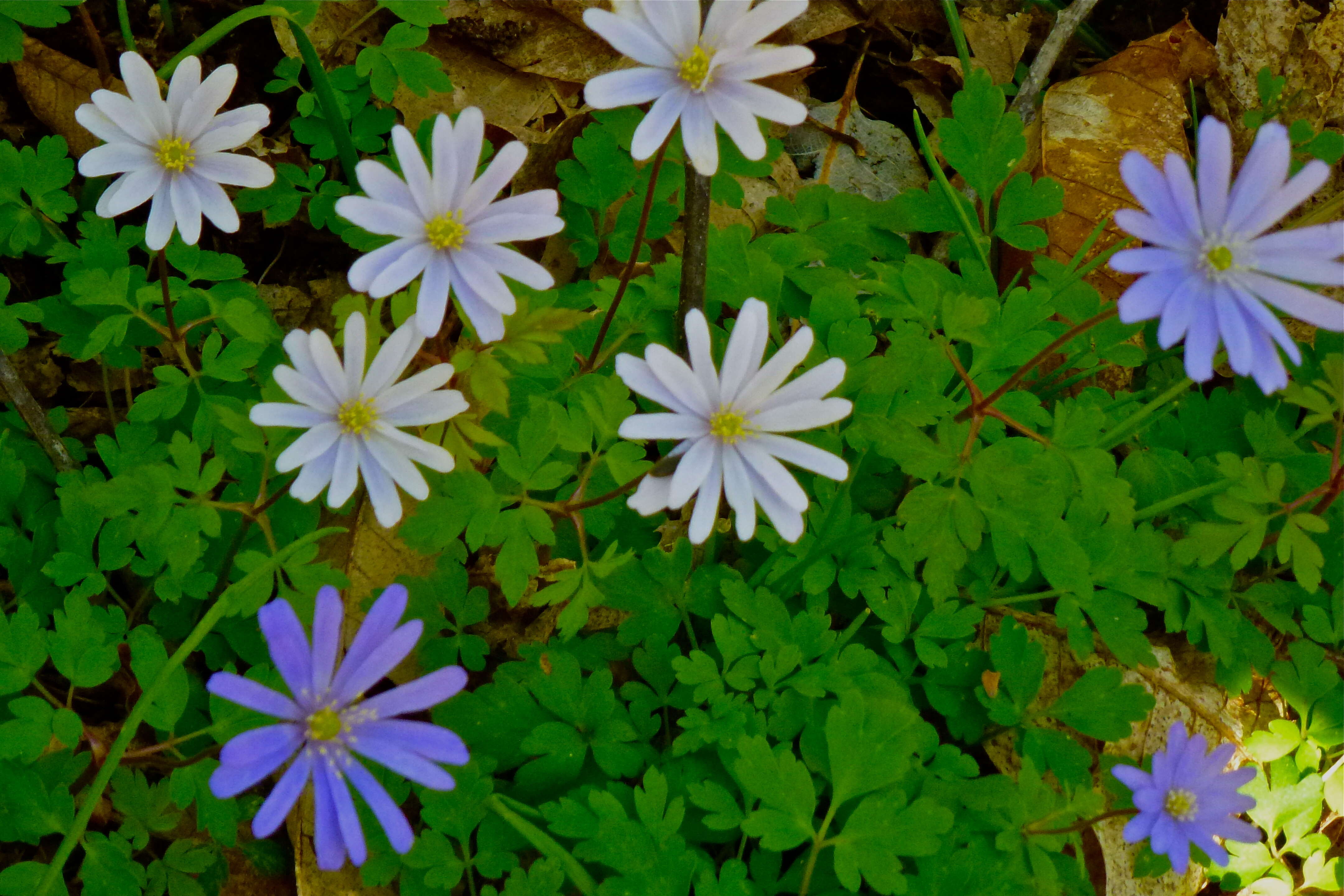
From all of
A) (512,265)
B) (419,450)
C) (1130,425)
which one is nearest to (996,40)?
(1130,425)

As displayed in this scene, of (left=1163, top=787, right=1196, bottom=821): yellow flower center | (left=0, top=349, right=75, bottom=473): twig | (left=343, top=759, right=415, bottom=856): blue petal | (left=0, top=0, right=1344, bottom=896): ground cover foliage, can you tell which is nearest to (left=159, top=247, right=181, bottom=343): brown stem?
(left=0, top=0, right=1344, bottom=896): ground cover foliage

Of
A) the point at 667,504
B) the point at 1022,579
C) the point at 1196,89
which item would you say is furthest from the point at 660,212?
the point at 1196,89

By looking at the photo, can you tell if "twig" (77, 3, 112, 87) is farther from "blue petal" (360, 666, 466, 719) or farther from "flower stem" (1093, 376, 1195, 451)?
"flower stem" (1093, 376, 1195, 451)

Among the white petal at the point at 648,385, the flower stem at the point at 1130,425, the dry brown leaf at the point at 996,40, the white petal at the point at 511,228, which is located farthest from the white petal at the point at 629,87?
the dry brown leaf at the point at 996,40

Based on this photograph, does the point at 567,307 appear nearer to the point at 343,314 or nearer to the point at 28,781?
the point at 343,314

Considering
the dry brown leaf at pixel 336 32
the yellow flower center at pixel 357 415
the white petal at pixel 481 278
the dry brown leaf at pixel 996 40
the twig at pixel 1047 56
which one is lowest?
the yellow flower center at pixel 357 415

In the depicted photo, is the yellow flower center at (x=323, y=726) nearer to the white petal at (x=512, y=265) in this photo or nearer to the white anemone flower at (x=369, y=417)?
the white anemone flower at (x=369, y=417)
